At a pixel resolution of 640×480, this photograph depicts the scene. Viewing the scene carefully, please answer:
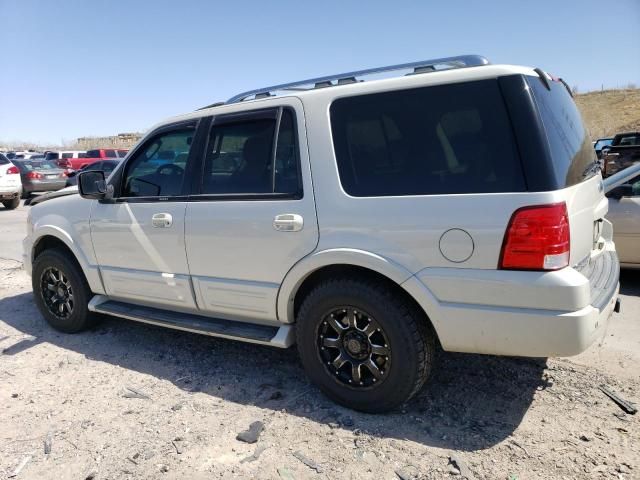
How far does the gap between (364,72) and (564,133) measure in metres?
1.30

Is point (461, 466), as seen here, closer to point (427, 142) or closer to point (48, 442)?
point (427, 142)

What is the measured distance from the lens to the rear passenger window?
3.33 meters

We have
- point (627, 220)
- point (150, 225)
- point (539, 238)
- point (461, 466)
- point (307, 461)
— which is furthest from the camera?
point (627, 220)

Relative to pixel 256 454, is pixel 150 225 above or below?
above

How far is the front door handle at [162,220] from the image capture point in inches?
148

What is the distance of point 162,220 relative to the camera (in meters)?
3.78

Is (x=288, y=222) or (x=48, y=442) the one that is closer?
(x=48, y=442)

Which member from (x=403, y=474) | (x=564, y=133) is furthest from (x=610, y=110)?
(x=403, y=474)

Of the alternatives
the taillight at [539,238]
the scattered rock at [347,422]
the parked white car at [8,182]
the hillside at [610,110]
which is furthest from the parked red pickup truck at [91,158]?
the hillside at [610,110]

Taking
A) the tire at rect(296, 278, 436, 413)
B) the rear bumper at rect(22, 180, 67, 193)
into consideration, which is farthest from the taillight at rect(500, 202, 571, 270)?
the rear bumper at rect(22, 180, 67, 193)

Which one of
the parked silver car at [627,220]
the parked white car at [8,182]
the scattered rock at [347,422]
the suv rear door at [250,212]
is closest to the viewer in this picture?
the scattered rock at [347,422]

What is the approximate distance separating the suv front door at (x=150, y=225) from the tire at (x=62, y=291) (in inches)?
16.3

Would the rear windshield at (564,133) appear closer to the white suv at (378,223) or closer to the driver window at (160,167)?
the white suv at (378,223)

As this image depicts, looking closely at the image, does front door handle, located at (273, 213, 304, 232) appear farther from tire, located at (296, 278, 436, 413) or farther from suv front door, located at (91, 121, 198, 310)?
suv front door, located at (91, 121, 198, 310)
